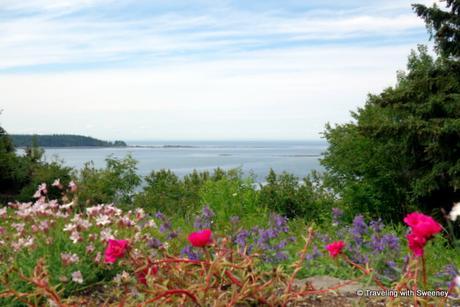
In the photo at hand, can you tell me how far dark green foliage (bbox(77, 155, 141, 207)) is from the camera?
1481 cm

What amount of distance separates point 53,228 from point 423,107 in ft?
27.3

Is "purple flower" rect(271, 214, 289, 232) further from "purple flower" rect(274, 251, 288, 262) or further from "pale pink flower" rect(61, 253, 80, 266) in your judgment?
"pale pink flower" rect(61, 253, 80, 266)

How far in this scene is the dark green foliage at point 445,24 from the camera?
A: 39.7ft

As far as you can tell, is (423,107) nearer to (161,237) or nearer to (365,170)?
(365,170)

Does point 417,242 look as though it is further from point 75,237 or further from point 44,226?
point 44,226

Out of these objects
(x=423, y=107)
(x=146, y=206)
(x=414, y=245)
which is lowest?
(x=146, y=206)

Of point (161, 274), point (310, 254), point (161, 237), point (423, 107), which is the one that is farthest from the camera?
point (423, 107)

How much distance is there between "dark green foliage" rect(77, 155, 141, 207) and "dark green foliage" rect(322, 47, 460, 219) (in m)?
5.16

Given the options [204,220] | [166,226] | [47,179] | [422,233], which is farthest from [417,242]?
[47,179]

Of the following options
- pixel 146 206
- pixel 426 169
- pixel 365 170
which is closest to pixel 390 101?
pixel 426 169

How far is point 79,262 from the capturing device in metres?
4.28

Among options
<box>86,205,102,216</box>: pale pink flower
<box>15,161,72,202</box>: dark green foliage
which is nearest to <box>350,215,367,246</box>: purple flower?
<box>86,205,102,216</box>: pale pink flower

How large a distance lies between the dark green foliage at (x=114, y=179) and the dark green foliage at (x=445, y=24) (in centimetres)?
811

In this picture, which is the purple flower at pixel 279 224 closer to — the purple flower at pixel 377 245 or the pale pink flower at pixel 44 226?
the purple flower at pixel 377 245
